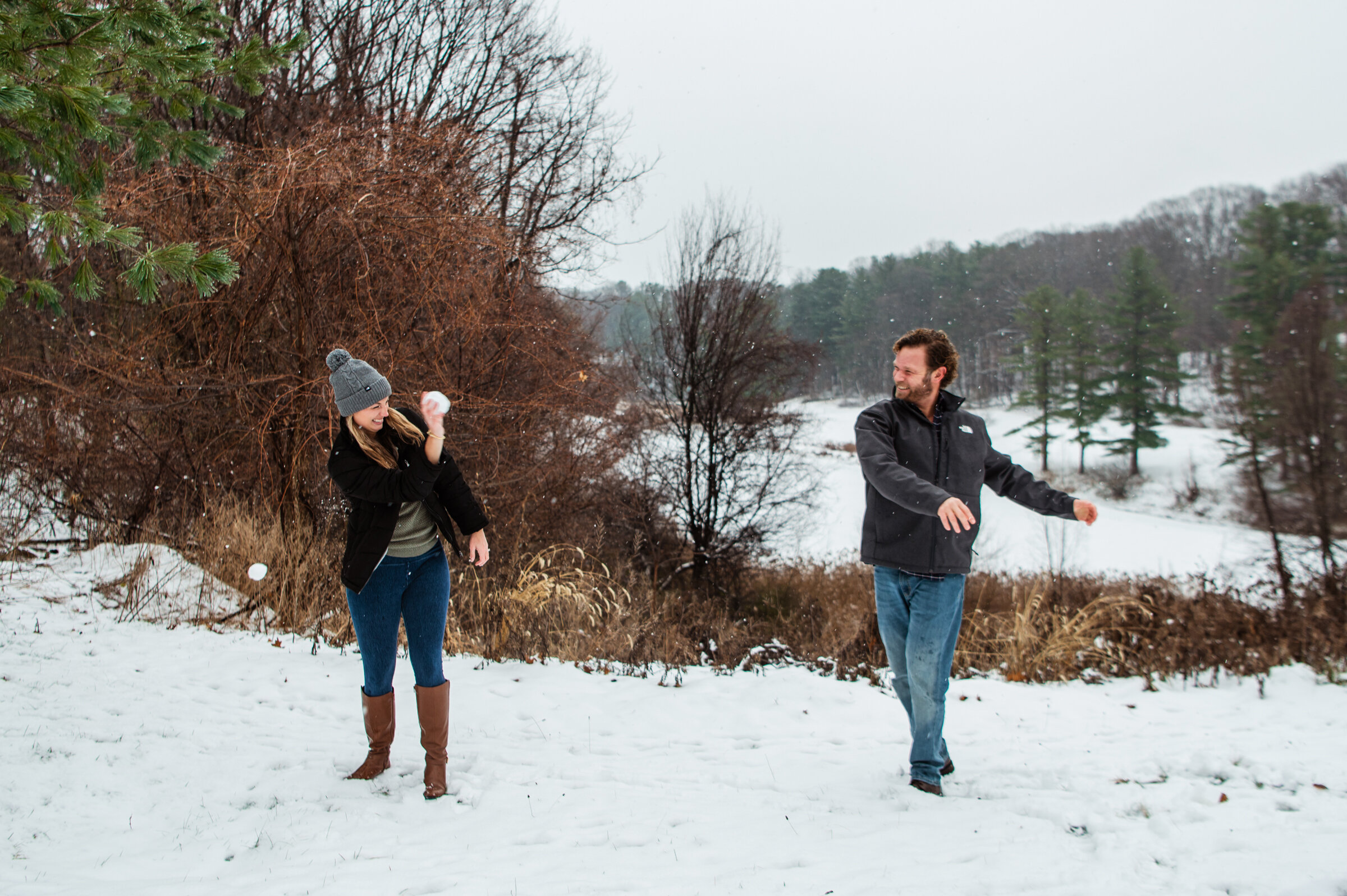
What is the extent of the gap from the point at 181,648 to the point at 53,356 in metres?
3.94

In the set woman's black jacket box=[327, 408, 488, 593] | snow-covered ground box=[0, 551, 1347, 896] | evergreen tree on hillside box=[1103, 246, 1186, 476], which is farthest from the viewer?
evergreen tree on hillside box=[1103, 246, 1186, 476]

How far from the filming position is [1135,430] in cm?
3241

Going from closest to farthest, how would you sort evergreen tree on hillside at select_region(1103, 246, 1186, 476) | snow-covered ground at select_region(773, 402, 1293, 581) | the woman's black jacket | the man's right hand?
the man's right hand → the woman's black jacket → snow-covered ground at select_region(773, 402, 1293, 581) → evergreen tree on hillside at select_region(1103, 246, 1186, 476)

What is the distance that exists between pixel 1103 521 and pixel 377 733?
2655cm

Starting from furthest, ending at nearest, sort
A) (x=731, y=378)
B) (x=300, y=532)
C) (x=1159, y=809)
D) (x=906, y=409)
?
(x=731, y=378) → (x=300, y=532) → (x=906, y=409) → (x=1159, y=809)

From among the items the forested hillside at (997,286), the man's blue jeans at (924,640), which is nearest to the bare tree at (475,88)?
the man's blue jeans at (924,640)

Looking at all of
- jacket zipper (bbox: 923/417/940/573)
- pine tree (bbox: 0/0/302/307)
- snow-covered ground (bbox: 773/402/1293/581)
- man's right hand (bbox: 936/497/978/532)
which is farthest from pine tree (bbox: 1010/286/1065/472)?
pine tree (bbox: 0/0/302/307)

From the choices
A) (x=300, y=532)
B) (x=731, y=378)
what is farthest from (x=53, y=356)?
(x=731, y=378)

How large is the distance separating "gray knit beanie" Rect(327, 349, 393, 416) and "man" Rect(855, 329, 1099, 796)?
6.08 ft

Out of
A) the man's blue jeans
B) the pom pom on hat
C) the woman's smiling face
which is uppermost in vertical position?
the pom pom on hat

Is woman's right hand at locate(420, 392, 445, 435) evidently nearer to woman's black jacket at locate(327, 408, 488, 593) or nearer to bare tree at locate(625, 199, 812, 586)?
woman's black jacket at locate(327, 408, 488, 593)

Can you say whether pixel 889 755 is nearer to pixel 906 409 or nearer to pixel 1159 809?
pixel 1159 809

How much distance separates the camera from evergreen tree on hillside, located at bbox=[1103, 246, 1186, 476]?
33.0 metres

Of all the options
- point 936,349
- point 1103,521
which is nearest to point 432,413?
point 936,349
